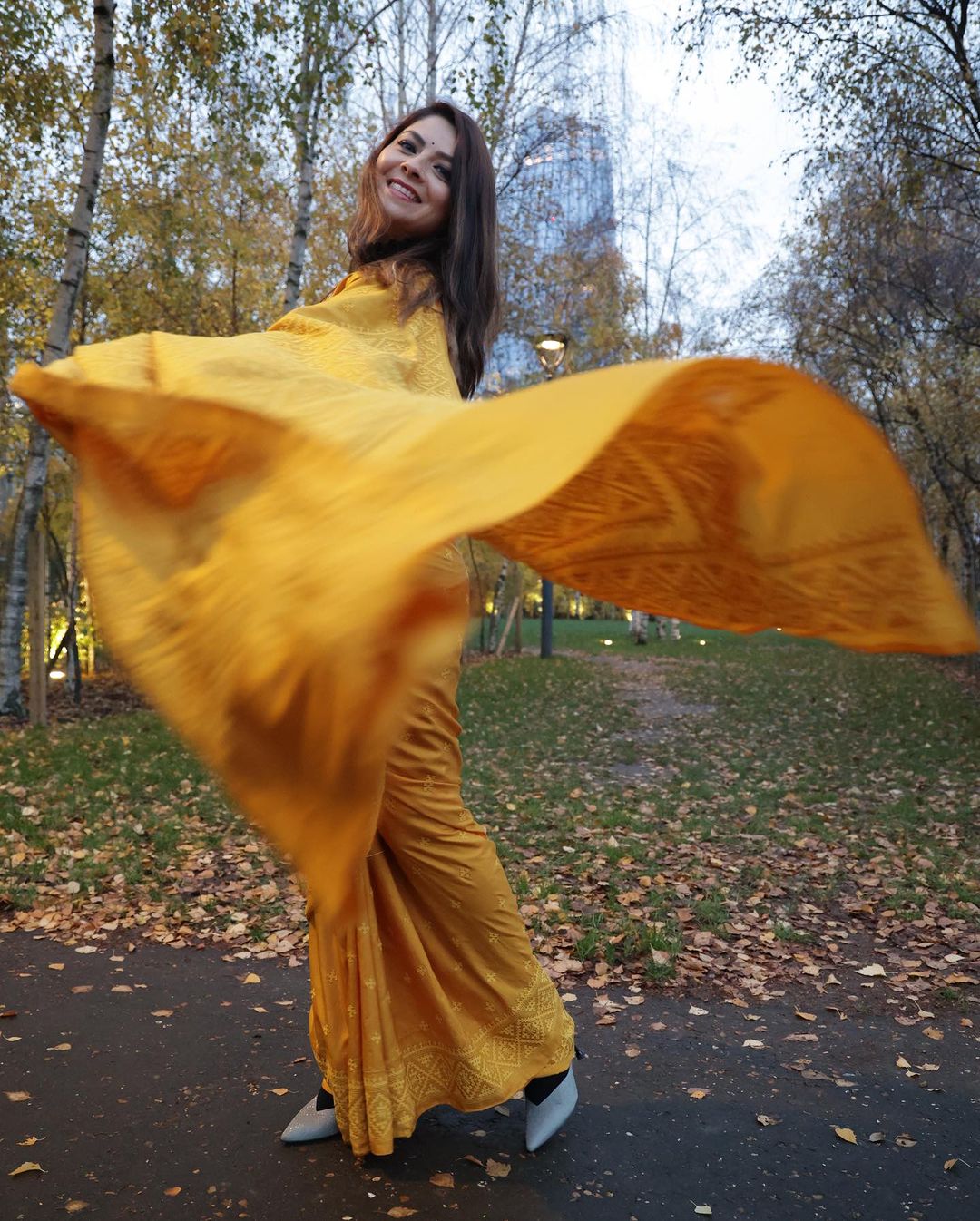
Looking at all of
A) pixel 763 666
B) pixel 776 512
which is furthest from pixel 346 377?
pixel 763 666

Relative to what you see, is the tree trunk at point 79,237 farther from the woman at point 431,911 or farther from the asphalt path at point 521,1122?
the woman at point 431,911

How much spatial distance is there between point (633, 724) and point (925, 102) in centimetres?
769

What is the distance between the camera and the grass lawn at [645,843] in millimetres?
4336

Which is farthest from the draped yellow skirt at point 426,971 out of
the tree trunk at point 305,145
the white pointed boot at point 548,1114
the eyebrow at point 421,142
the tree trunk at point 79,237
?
the tree trunk at point 305,145

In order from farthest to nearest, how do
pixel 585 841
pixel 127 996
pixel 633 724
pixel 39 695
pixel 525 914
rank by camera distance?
1. pixel 633 724
2. pixel 39 695
3. pixel 585 841
4. pixel 525 914
5. pixel 127 996

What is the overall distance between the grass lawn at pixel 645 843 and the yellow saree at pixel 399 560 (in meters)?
1.83

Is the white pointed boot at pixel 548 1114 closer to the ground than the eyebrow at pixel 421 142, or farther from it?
closer to the ground

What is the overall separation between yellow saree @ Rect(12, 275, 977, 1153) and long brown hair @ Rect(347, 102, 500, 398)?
160 mm

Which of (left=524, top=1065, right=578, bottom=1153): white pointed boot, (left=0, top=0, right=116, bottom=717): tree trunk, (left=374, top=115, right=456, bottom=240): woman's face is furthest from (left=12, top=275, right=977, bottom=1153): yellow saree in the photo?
(left=0, top=0, right=116, bottom=717): tree trunk

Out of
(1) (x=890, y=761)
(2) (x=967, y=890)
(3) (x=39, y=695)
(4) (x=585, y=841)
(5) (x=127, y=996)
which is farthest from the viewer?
(3) (x=39, y=695)

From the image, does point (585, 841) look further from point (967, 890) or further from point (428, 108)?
point (428, 108)

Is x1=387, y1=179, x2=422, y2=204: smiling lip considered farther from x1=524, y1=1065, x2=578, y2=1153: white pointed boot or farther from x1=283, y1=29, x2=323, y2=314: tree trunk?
x1=283, y1=29, x2=323, y2=314: tree trunk

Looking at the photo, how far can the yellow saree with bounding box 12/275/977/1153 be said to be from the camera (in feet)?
4.09

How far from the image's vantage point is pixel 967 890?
16.8ft
